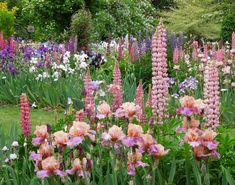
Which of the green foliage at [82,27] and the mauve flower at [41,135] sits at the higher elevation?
the green foliage at [82,27]

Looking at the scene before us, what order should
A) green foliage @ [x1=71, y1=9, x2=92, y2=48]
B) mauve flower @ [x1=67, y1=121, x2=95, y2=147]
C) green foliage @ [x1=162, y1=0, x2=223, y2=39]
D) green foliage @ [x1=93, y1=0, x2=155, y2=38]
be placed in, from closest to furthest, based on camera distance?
mauve flower @ [x1=67, y1=121, x2=95, y2=147] → green foliage @ [x1=71, y1=9, x2=92, y2=48] → green foliage @ [x1=93, y1=0, x2=155, y2=38] → green foliage @ [x1=162, y1=0, x2=223, y2=39]

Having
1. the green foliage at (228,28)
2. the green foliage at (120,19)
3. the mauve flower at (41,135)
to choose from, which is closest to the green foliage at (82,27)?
the green foliage at (120,19)

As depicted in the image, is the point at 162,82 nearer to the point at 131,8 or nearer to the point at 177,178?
the point at 177,178

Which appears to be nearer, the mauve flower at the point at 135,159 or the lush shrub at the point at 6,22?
the mauve flower at the point at 135,159

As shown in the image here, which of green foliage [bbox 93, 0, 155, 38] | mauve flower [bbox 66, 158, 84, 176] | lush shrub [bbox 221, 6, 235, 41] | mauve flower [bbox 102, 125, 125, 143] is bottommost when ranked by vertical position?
mauve flower [bbox 66, 158, 84, 176]

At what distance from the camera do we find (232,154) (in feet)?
11.1

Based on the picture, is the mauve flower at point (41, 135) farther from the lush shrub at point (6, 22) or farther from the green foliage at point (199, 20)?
the green foliage at point (199, 20)

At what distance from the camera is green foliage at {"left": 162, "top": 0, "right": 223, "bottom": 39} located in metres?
20.7

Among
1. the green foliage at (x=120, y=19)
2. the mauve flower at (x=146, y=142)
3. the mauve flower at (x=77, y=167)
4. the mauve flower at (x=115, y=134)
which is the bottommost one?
the mauve flower at (x=77, y=167)

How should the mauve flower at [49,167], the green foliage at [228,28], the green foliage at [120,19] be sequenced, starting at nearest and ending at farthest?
the mauve flower at [49,167], the green foliage at [228,28], the green foliage at [120,19]

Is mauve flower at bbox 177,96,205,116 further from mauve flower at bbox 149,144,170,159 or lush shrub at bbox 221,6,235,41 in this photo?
lush shrub at bbox 221,6,235,41

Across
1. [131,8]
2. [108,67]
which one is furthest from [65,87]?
[131,8]

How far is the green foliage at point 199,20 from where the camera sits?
816 inches

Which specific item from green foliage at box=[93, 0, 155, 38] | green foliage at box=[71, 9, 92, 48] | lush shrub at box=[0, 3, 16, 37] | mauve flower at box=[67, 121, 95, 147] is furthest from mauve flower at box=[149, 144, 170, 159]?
Result: lush shrub at box=[0, 3, 16, 37]
